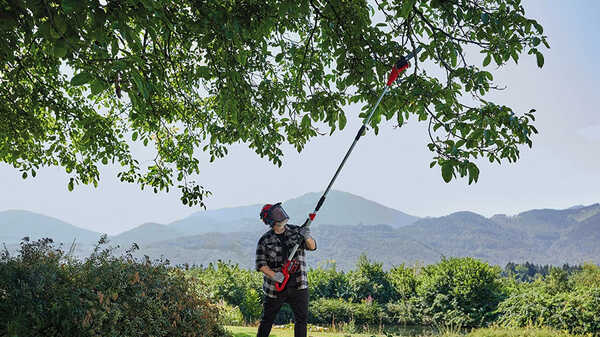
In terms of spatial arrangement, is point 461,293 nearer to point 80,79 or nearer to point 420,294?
point 420,294

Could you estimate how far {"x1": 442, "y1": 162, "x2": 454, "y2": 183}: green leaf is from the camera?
3119mm

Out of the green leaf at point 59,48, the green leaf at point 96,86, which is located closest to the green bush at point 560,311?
the green leaf at point 96,86

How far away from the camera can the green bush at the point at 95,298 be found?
13.0 ft

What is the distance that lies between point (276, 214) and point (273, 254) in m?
0.53

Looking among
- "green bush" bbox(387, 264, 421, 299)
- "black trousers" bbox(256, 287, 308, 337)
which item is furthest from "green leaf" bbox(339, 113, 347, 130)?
"green bush" bbox(387, 264, 421, 299)

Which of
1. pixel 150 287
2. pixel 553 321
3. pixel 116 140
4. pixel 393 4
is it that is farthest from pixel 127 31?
pixel 553 321

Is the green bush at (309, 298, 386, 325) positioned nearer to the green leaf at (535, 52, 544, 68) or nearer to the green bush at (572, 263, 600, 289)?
the green bush at (572, 263, 600, 289)

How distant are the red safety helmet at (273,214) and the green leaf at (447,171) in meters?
2.32

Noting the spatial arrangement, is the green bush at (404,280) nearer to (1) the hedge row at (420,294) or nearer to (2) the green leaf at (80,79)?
(1) the hedge row at (420,294)

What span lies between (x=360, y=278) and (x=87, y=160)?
8755 millimetres

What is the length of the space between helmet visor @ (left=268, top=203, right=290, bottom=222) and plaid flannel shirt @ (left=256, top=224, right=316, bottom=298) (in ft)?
0.80

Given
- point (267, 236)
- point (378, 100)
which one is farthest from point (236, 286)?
point (378, 100)

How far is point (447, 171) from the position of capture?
314 cm

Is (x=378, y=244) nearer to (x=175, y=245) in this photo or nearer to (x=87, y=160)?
(x=175, y=245)
